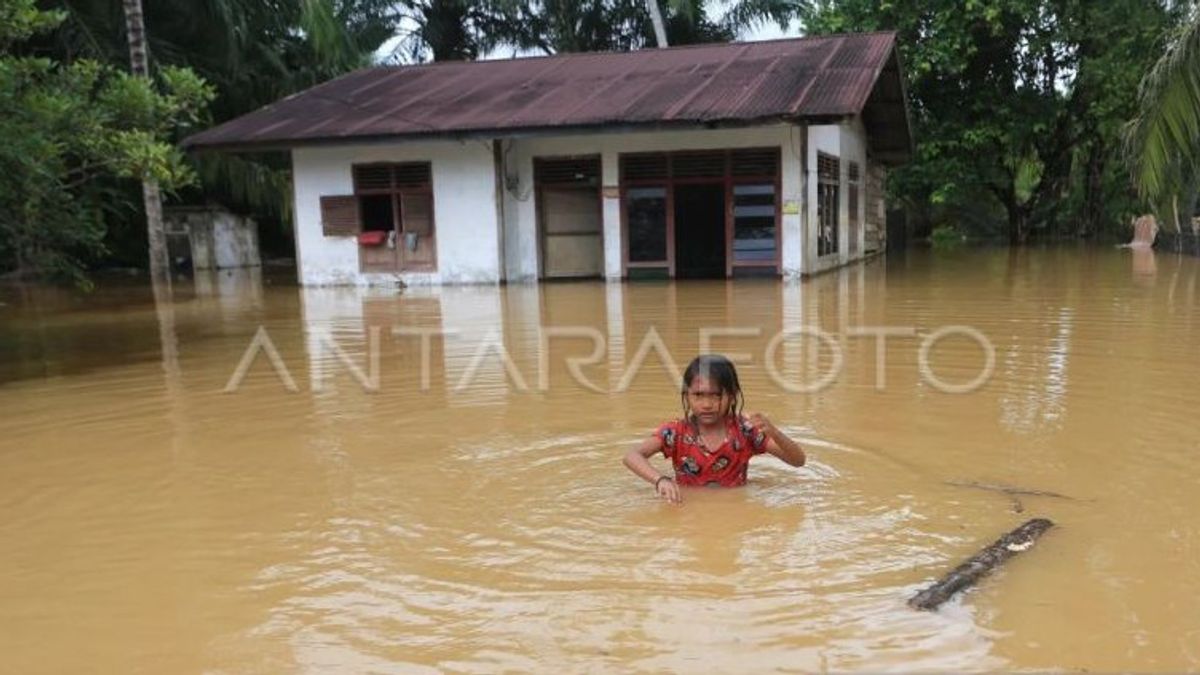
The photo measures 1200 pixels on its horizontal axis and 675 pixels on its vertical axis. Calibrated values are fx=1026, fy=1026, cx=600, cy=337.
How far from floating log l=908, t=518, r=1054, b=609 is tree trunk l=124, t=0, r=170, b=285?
55.5 feet

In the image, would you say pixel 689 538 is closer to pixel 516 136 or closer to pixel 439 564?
pixel 439 564

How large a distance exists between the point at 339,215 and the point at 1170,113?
13.5 m

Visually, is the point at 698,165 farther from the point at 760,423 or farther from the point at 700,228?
the point at 760,423

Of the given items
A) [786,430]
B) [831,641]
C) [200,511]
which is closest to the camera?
[831,641]

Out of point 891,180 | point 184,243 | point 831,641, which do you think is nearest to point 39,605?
point 831,641

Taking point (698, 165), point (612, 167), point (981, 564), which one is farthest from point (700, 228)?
point (981, 564)

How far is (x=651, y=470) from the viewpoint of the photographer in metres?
4.59

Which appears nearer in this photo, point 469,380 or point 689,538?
point 689,538

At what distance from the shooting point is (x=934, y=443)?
18.2 ft

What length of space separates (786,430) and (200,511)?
3.18m

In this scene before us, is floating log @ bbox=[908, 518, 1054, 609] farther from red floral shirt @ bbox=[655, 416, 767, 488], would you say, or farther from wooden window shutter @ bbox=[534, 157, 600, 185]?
wooden window shutter @ bbox=[534, 157, 600, 185]

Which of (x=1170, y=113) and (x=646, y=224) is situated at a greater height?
(x=1170, y=113)

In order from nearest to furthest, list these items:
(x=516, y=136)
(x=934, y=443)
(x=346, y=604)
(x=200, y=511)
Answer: (x=346, y=604) → (x=200, y=511) → (x=934, y=443) → (x=516, y=136)

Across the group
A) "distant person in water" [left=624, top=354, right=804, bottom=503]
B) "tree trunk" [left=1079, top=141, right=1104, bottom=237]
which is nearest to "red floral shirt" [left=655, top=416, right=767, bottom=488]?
"distant person in water" [left=624, top=354, right=804, bottom=503]
